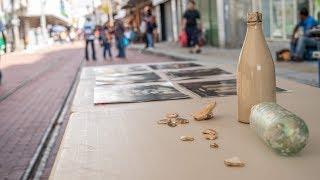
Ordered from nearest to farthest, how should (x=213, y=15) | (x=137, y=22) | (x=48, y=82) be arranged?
(x=48, y=82) → (x=213, y=15) → (x=137, y=22)

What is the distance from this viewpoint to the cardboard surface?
121 centimetres

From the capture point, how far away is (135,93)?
103 inches

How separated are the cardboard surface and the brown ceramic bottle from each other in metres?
0.10

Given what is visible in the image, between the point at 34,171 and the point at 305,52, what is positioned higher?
the point at 305,52

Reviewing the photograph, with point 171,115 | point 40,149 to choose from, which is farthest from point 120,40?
point 171,115

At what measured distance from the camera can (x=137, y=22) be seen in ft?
144

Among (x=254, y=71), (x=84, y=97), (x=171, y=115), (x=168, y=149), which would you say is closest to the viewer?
(x=168, y=149)

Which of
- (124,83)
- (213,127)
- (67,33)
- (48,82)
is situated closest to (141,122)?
(213,127)

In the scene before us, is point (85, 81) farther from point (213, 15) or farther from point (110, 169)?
point (213, 15)

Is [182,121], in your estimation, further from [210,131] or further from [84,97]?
[84,97]

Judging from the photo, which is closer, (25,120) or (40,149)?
(40,149)

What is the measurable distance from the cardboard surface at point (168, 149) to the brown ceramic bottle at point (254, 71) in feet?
0.33

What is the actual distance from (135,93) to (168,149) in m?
1.20

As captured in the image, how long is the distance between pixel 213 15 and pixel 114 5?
48336mm
